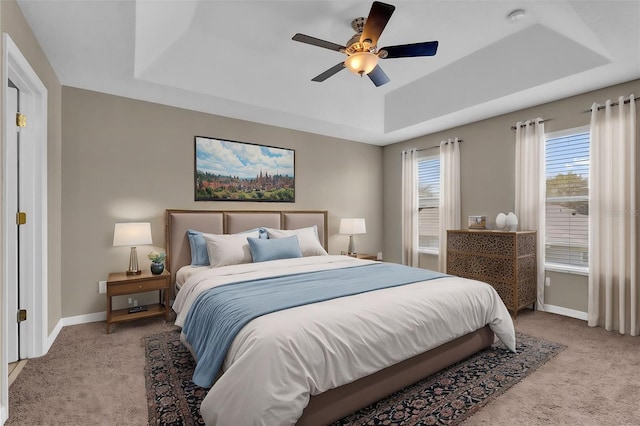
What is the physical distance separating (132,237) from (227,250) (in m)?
0.98

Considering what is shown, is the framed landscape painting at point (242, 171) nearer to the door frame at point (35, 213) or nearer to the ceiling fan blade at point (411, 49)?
the door frame at point (35, 213)

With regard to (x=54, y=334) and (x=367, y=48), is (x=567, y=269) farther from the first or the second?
(x=54, y=334)

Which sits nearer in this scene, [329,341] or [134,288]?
[329,341]

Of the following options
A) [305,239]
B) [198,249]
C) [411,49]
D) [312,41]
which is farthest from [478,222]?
[198,249]

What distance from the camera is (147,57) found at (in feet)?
10.5

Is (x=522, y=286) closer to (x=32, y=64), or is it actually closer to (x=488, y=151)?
(x=488, y=151)

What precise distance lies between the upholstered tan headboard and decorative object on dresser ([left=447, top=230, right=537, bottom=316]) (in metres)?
2.19

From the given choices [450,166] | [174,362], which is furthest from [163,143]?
[450,166]

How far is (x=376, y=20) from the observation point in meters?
2.24

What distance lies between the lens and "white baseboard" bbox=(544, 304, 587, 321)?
3.69 m

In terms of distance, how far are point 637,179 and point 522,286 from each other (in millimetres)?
1567

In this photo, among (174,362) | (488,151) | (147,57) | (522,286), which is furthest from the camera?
(488,151)

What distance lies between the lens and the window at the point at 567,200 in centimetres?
371

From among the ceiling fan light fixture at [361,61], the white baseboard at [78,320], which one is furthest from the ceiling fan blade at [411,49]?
the white baseboard at [78,320]
